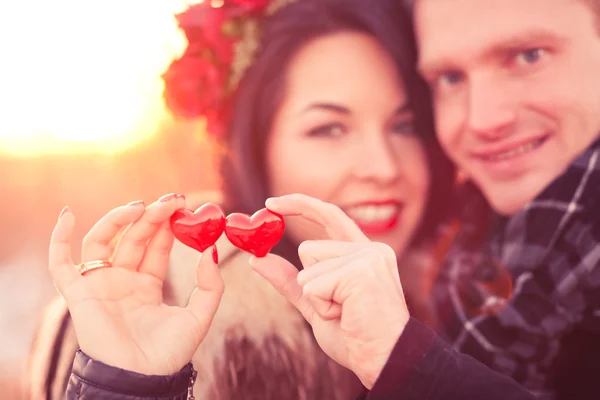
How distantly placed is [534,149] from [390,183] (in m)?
0.39

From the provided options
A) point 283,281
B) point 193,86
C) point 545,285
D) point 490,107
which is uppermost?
point 193,86

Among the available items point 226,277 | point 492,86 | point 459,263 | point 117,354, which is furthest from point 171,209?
point 459,263

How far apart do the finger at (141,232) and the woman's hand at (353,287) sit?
8.0 inches

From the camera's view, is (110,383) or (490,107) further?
(490,107)

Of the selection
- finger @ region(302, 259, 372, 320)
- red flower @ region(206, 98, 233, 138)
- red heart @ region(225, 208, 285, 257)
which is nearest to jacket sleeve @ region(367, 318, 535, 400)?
finger @ region(302, 259, 372, 320)

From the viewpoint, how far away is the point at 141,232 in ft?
3.29

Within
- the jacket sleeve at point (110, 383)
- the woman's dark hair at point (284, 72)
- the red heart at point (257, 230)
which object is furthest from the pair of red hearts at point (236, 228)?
the woman's dark hair at point (284, 72)

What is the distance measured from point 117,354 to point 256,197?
832 mm

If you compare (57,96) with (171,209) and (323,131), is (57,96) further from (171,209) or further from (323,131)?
(171,209)

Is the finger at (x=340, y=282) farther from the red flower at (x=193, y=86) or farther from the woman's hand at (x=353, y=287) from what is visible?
the red flower at (x=193, y=86)

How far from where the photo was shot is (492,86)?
4.78 feet

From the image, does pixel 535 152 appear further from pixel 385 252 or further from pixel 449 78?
pixel 385 252

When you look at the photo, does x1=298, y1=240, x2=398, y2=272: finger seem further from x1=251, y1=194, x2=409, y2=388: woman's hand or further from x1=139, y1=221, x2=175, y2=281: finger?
x1=139, y1=221, x2=175, y2=281: finger

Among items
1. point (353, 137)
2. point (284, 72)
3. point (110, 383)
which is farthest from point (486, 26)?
point (110, 383)
